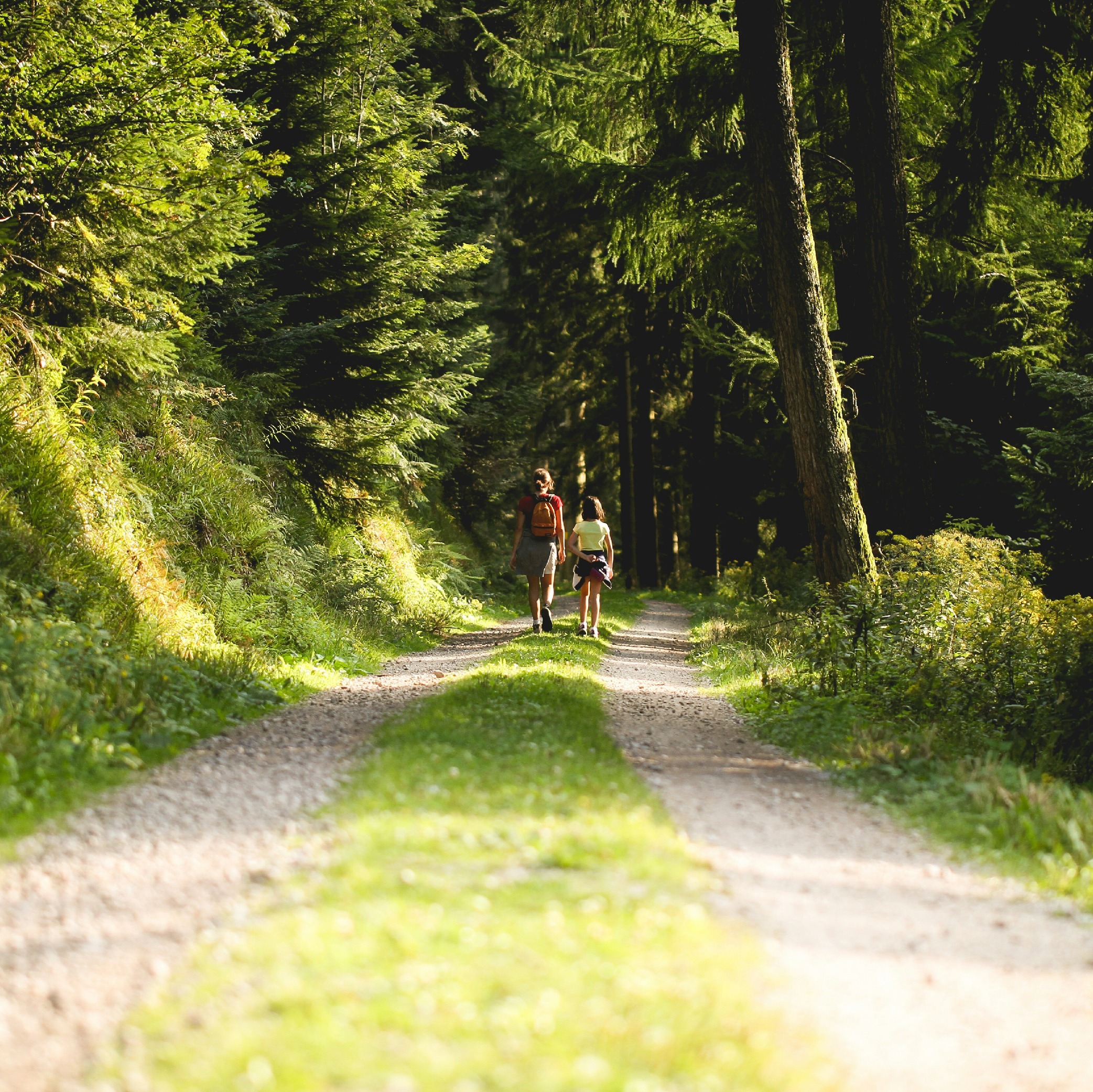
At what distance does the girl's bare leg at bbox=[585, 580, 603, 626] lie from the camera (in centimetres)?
1450

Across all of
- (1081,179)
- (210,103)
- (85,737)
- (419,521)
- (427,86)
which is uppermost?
(427,86)

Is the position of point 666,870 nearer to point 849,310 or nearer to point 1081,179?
point 1081,179

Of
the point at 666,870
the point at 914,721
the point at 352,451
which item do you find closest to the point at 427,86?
the point at 352,451

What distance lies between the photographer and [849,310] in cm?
1550

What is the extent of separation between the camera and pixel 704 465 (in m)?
28.0

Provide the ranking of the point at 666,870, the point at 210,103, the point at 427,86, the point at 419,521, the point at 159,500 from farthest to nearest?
the point at 419,521, the point at 427,86, the point at 159,500, the point at 210,103, the point at 666,870

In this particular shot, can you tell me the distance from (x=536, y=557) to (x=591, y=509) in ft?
3.93

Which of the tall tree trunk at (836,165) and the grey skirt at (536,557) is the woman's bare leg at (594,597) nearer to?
the grey skirt at (536,557)

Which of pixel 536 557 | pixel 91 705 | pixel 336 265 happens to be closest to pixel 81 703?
pixel 91 705

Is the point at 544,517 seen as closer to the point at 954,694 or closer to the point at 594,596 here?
the point at 594,596

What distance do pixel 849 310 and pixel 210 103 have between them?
1031 centimetres

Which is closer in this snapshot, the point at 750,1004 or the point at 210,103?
the point at 750,1004

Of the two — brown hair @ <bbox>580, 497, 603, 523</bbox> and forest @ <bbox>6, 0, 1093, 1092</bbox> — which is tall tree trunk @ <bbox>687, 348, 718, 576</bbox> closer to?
forest @ <bbox>6, 0, 1093, 1092</bbox>

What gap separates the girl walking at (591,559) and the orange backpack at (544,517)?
37 cm
